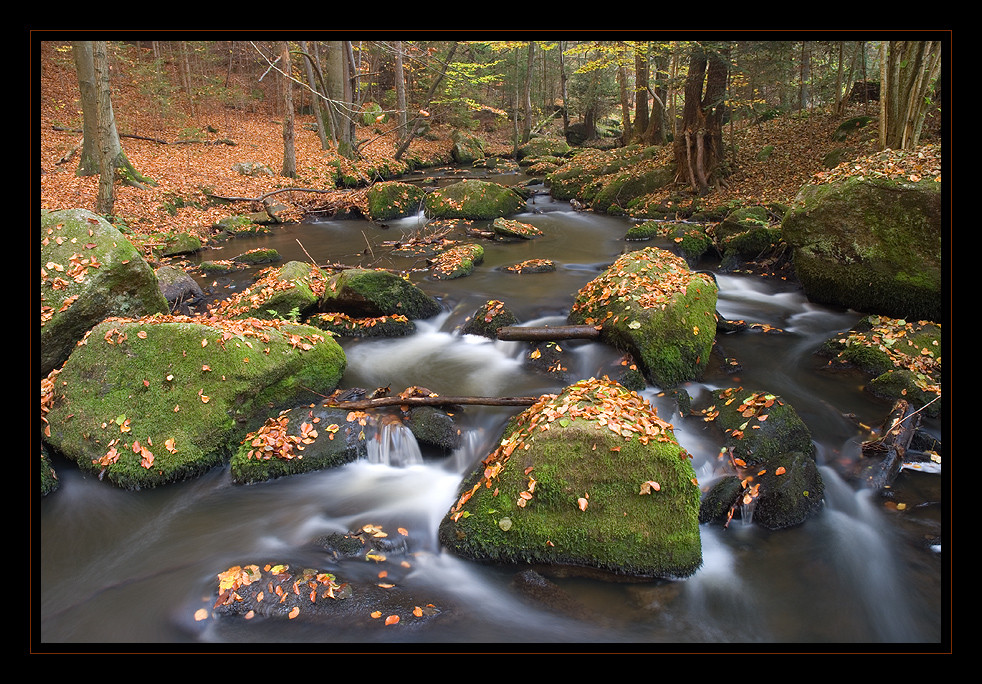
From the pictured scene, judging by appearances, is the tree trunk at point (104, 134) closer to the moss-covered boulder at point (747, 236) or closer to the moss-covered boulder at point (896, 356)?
the moss-covered boulder at point (747, 236)

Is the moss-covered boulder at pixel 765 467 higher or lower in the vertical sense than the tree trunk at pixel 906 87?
lower

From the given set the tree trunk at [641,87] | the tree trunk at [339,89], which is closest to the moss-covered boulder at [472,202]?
the tree trunk at [641,87]

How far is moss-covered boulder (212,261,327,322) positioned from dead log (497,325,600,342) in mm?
3267

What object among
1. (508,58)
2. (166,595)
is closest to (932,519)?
(166,595)

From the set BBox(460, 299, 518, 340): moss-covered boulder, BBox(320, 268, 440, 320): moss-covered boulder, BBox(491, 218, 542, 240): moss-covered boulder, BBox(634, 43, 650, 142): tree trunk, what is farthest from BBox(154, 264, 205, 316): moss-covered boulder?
BBox(634, 43, 650, 142): tree trunk

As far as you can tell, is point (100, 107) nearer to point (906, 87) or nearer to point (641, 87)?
point (641, 87)

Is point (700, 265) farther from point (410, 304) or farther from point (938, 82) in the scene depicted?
point (410, 304)

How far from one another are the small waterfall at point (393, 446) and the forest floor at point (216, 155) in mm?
8389

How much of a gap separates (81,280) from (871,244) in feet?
36.5

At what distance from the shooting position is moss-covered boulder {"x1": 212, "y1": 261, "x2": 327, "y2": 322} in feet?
29.0

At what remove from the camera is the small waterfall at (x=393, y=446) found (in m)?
5.98

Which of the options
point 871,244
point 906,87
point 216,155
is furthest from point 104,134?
point 906,87

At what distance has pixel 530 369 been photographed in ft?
25.6

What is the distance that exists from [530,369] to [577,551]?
3.69m
